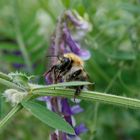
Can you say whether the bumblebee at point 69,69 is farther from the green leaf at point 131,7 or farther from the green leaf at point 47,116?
the green leaf at point 131,7

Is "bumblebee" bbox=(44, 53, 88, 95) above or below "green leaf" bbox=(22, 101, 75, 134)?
above

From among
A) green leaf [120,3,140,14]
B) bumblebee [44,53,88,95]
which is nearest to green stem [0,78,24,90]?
bumblebee [44,53,88,95]

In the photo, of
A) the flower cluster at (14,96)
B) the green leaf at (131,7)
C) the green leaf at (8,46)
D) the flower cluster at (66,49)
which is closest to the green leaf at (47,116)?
the flower cluster at (14,96)

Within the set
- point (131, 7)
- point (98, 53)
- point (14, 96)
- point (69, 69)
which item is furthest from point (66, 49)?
point (98, 53)

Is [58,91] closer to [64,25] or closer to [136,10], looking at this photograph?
[64,25]

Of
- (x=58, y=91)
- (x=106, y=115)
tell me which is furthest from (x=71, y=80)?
(x=106, y=115)

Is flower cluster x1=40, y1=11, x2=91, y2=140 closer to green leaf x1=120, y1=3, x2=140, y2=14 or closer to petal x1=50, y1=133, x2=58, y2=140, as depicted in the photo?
petal x1=50, y1=133, x2=58, y2=140

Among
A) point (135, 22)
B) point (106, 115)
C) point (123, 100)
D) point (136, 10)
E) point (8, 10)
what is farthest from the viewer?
point (8, 10)

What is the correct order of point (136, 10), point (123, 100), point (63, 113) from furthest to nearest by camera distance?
point (136, 10) < point (63, 113) < point (123, 100)
